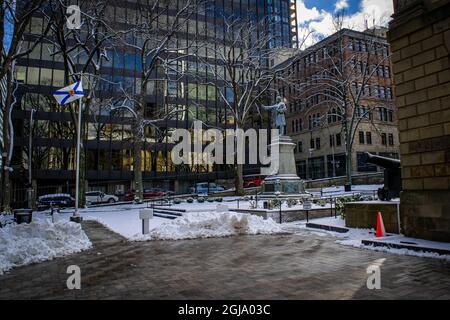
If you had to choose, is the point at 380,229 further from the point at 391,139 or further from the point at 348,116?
the point at 391,139

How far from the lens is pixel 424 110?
9.88m

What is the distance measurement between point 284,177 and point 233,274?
1637cm

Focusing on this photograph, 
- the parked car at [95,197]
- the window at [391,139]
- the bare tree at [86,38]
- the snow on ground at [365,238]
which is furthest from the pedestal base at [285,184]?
the window at [391,139]

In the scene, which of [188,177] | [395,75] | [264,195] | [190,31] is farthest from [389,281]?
[190,31]

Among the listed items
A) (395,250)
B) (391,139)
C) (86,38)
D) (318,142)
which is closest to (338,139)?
(318,142)

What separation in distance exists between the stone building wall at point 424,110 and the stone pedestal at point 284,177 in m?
11.8

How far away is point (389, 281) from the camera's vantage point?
5750 millimetres

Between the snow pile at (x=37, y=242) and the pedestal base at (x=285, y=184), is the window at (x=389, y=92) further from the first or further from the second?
the snow pile at (x=37, y=242)

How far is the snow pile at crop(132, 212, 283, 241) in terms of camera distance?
12.0m

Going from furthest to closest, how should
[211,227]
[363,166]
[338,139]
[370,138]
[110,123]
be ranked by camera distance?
1. [338,139]
2. [370,138]
3. [363,166]
4. [110,123]
5. [211,227]

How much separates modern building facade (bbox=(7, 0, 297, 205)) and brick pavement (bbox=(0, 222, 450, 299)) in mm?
34023

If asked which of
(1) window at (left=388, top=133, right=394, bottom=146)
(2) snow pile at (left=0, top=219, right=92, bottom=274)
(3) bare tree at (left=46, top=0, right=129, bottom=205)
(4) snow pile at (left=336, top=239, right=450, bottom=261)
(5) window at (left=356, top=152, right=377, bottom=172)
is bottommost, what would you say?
(4) snow pile at (left=336, top=239, right=450, bottom=261)

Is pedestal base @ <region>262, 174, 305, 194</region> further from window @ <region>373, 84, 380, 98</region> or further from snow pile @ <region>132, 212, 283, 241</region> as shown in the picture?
window @ <region>373, 84, 380, 98</region>

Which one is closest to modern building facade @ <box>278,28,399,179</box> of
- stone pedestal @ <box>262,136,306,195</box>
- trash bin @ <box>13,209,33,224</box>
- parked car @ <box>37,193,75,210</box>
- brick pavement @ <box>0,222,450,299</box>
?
→ stone pedestal @ <box>262,136,306,195</box>
